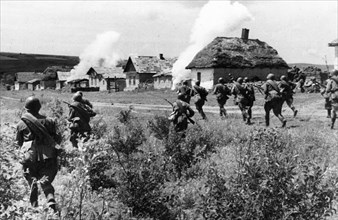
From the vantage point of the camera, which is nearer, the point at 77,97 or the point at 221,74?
the point at 77,97

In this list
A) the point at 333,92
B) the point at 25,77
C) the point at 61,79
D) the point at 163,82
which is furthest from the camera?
the point at 25,77

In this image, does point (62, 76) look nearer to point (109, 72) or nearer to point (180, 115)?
point (109, 72)

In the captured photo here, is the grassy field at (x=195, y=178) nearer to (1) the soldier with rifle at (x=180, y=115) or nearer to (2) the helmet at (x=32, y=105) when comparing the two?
(1) the soldier with rifle at (x=180, y=115)

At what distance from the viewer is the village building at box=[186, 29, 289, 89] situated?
4200cm

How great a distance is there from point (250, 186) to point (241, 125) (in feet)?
32.7

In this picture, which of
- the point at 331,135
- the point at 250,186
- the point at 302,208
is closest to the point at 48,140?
the point at 250,186

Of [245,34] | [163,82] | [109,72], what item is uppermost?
[245,34]

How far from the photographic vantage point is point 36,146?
7.64 meters

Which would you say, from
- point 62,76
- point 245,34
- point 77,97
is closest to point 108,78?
point 62,76

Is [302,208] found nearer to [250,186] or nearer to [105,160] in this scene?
[250,186]

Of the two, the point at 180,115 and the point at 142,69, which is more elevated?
the point at 142,69

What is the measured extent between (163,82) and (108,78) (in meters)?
13.1

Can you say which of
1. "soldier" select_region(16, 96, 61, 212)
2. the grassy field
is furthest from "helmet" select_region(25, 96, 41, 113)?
the grassy field

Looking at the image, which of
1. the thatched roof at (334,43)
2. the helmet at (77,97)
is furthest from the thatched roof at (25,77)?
the helmet at (77,97)
